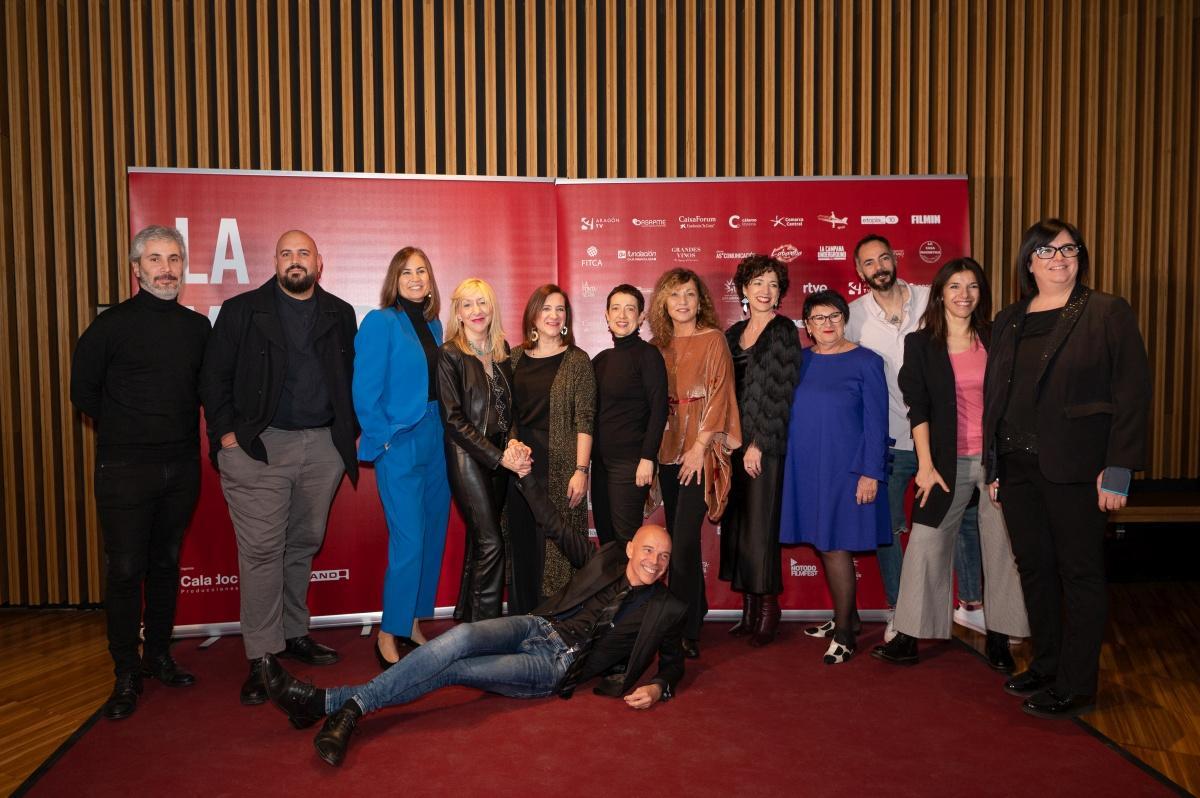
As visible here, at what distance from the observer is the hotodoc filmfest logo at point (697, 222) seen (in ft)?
15.3

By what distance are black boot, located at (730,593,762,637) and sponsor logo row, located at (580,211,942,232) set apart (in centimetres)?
197

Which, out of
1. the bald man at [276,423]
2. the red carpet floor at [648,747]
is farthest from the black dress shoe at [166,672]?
the bald man at [276,423]

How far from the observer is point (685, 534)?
388 centimetres

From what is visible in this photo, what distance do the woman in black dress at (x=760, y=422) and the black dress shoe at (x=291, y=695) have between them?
6.62 feet

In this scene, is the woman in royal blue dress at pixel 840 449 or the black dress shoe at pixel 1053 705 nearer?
the black dress shoe at pixel 1053 705

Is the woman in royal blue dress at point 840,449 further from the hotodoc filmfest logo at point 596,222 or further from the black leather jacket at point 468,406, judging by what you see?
the black leather jacket at point 468,406

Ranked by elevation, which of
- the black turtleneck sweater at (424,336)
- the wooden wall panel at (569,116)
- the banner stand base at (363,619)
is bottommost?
the banner stand base at (363,619)

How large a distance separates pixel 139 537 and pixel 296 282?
47.9 inches

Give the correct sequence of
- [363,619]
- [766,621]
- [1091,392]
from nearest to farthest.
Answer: [1091,392] < [766,621] < [363,619]

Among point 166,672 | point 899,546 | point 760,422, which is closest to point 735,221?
point 760,422

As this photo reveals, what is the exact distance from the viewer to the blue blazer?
12.2 feet

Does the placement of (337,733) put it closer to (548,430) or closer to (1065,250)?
(548,430)

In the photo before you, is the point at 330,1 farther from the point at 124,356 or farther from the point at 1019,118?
the point at 1019,118

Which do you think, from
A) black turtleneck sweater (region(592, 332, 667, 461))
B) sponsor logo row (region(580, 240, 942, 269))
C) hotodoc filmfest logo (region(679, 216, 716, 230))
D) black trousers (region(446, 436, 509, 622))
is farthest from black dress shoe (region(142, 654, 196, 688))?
hotodoc filmfest logo (region(679, 216, 716, 230))
